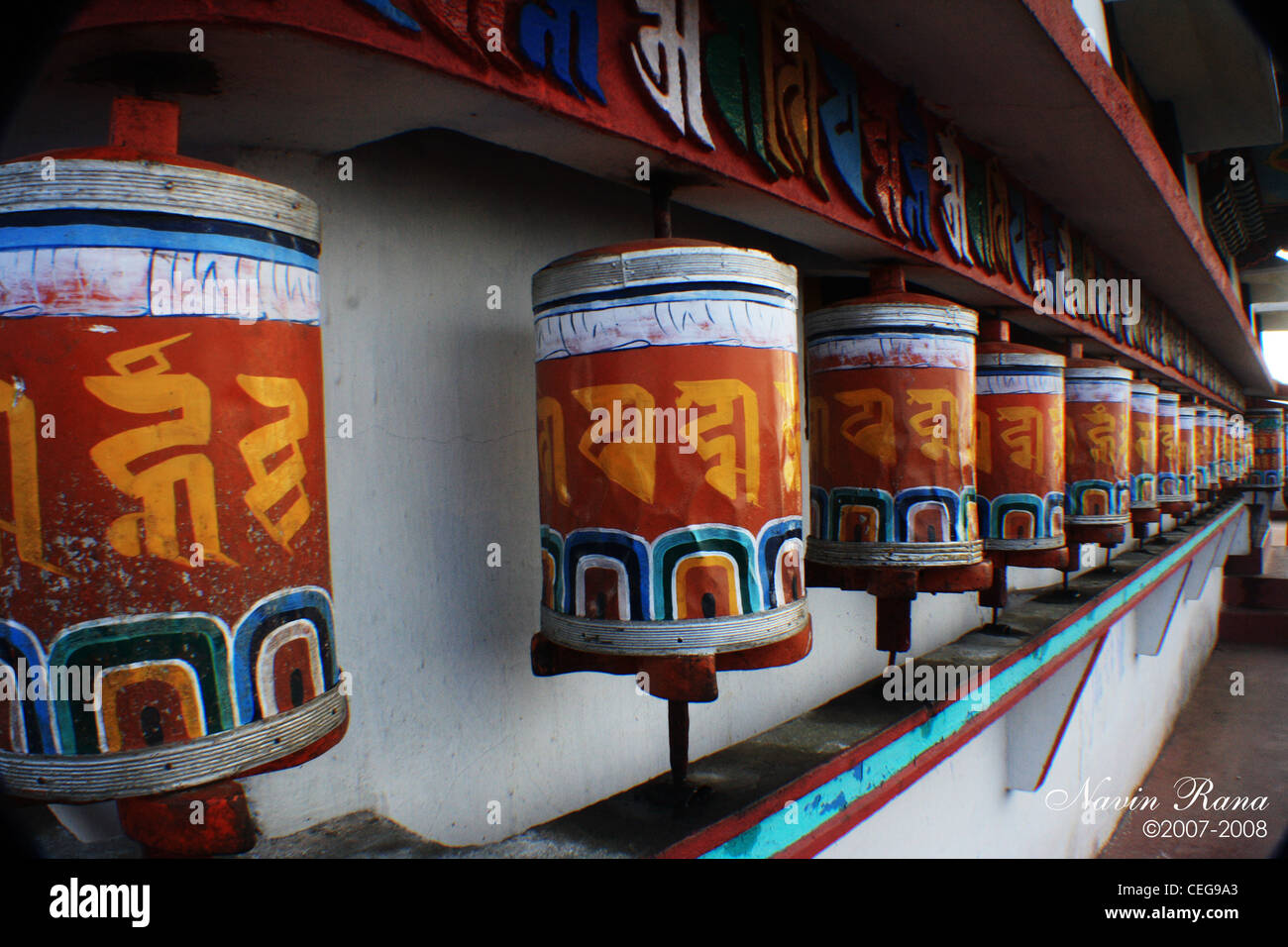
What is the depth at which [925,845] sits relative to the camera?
1.91 meters

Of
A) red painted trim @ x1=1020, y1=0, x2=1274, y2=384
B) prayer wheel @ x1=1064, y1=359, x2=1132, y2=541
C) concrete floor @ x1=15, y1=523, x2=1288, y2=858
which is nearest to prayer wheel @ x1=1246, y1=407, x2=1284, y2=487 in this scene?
concrete floor @ x1=15, y1=523, x2=1288, y2=858

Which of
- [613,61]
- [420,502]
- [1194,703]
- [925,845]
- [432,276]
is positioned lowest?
[1194,703]

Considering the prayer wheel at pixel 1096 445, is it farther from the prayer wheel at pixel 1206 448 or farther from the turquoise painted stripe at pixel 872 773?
the prayer wheel at pixel 1206 448

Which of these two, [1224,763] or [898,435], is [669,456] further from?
[1224,763]

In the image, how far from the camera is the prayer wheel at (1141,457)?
298cm

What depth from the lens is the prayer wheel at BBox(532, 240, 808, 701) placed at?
2.81ft

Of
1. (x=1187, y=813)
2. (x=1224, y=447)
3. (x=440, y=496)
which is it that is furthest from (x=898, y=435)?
(x=1224, y=447)

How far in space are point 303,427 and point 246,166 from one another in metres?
0.35

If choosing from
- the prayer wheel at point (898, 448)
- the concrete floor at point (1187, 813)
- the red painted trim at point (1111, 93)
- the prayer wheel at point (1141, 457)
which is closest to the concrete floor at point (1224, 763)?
the concrete floor at point (1187, 813)

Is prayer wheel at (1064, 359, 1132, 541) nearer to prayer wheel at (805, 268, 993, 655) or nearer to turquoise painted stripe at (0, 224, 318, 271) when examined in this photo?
prayer wheel at (805, 268, 993, 655)

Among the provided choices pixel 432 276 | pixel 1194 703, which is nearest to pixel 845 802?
pixel 432 276

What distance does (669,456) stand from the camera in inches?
33.8

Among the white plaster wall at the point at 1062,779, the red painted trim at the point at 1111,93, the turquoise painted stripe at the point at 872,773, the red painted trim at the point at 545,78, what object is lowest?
the white plaster wall at the point at 1062,779
